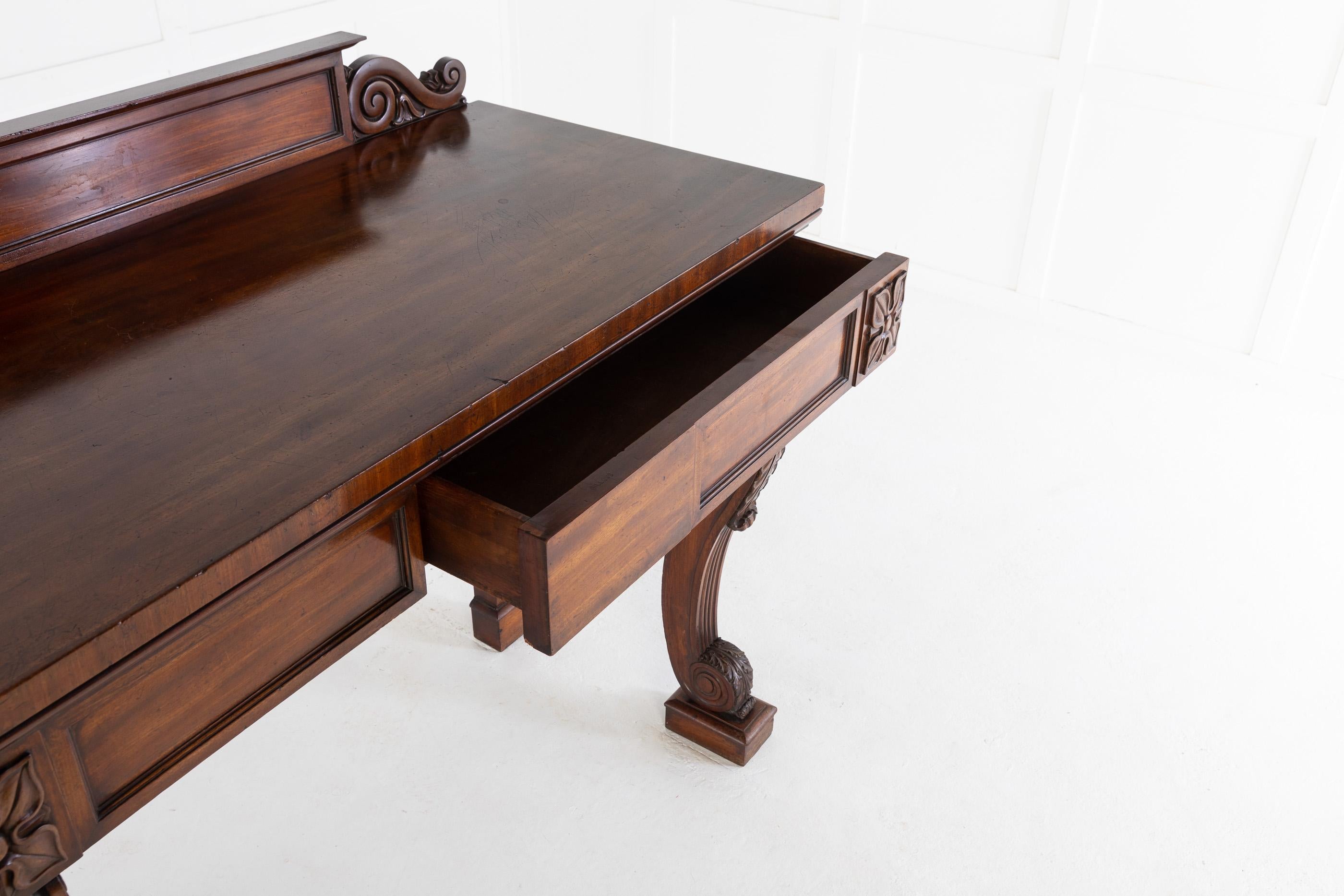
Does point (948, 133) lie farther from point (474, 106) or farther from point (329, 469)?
point (329, 469)

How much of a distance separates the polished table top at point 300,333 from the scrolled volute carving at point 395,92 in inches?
1.2

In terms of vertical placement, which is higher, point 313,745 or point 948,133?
point 948,133

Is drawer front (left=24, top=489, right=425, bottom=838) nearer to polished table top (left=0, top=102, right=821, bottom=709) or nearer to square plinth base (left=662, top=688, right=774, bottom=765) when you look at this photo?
polished table top (left=0, top=102, right=821, bottom=709)

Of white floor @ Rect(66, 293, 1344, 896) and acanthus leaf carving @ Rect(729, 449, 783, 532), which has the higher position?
acanthus leaf carving @ Rect(729, 449, 783, 532)

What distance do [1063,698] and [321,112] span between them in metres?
1.33

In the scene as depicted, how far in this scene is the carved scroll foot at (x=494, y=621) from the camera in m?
1.79

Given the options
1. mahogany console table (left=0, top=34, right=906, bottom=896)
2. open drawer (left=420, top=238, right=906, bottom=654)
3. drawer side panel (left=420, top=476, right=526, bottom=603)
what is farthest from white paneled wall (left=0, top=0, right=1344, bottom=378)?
drawer side panel (left=420, top=476, right=526, bottom=603)

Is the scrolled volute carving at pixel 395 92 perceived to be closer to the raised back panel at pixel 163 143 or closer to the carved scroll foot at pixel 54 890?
the raised back panel at pixel 163 143

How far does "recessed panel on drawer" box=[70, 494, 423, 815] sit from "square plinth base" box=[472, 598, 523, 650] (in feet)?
2.43

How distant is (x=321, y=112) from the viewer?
1.53 meters

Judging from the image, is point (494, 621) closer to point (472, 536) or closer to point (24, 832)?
point (472, 536)

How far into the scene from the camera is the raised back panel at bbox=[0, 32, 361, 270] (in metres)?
1.24

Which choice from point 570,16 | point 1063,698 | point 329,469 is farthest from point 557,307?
point 570,16

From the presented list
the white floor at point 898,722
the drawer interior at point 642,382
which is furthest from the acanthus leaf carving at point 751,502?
the white floor at point 898,722
